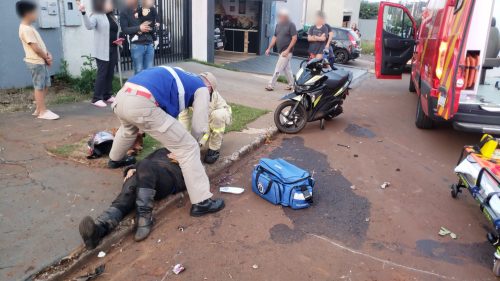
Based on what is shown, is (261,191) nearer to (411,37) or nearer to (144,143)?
(144,143)

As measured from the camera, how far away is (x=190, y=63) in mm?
12008

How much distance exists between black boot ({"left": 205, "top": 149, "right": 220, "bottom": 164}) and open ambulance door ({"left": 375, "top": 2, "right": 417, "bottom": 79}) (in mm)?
4909

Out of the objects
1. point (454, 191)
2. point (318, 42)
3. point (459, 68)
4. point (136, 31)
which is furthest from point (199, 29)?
point (454, 191)

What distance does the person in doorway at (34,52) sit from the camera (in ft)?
18.5

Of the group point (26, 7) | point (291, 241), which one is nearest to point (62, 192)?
point (291, 241)

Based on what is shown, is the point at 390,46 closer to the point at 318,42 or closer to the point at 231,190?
the point at 318,42

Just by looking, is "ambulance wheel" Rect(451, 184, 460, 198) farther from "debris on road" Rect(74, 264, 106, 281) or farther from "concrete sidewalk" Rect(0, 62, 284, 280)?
"debris on road" Rect(74, 264, 106, 281)

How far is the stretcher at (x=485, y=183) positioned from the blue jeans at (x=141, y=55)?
5526 millimetres

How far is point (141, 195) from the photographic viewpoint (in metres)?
3.62

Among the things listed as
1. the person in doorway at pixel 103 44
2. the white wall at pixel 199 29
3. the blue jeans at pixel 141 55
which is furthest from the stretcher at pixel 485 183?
the white wall at pixel 199 29

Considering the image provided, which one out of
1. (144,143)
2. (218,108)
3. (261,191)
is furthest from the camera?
(144,143)

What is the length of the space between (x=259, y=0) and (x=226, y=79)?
596 centimetres

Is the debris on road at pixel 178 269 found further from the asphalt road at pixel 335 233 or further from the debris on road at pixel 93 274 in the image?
the debris on road at pixel 93 274

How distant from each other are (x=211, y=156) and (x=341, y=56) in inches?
517
